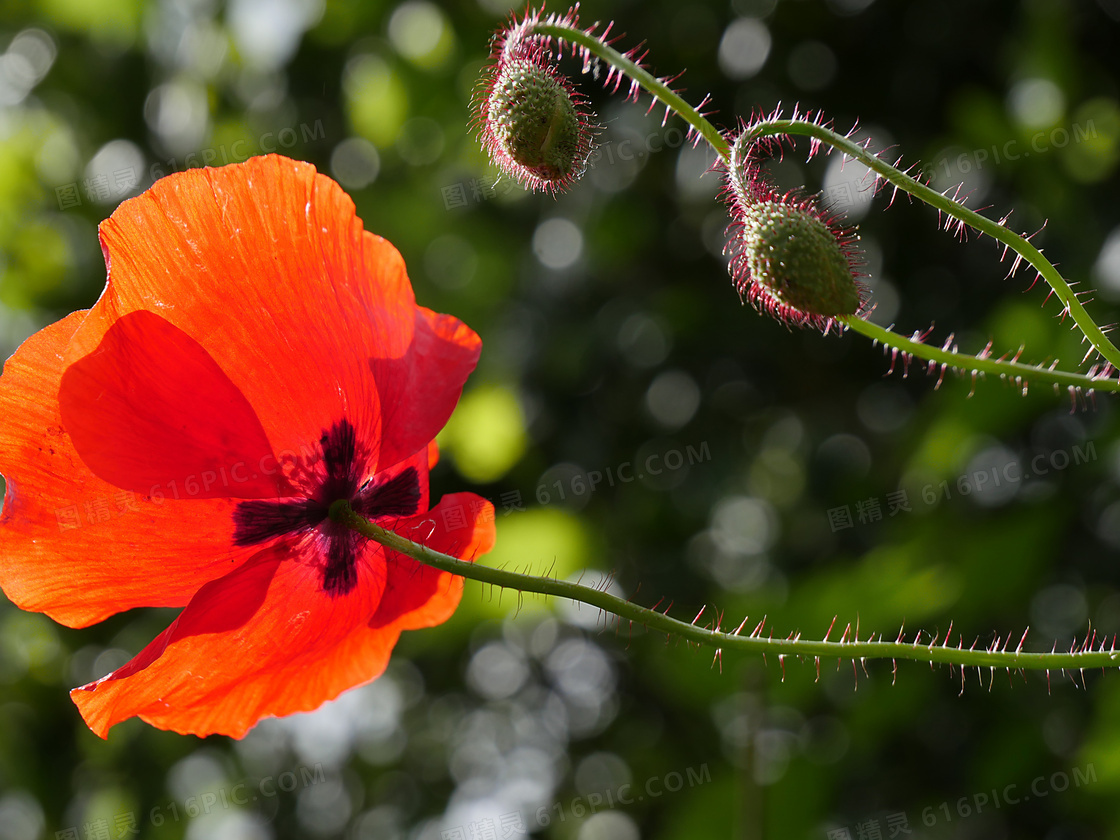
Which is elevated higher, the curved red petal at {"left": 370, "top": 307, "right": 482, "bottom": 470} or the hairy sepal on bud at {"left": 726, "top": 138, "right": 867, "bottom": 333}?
the hairy sepal on bud at {"left": 726, "top": 138, "right": 867, "bottom": 333}

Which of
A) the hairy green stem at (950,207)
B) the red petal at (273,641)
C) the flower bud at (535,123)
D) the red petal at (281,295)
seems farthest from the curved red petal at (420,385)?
the hairy green stem at (950,207)

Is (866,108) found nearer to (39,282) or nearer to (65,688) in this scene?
(39,282)

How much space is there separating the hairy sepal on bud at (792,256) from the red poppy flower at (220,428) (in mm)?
340

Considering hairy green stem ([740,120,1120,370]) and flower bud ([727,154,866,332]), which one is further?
flower bud ([727,154,866,332])

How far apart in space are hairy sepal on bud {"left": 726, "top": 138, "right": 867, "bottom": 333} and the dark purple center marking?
19.7 inches

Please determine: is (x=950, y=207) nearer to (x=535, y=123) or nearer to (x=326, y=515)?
(x=535, y=123)

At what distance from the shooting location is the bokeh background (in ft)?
9.62

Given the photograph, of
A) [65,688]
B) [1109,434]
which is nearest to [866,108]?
[1109,434]

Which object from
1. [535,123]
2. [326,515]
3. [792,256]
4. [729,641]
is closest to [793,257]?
[792,256]

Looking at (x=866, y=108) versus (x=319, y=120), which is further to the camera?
(x=319, y=120)

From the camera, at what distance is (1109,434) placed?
2732mm

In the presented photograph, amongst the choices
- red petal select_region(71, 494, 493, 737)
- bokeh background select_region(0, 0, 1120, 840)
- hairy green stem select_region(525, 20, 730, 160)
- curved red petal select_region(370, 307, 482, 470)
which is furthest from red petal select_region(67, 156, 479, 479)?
bokeh background select_region(0, 0, 1120, 840)

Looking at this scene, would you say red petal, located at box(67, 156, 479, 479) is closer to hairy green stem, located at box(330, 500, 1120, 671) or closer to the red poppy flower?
the red poppy flower

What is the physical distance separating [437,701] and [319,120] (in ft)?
7.25
